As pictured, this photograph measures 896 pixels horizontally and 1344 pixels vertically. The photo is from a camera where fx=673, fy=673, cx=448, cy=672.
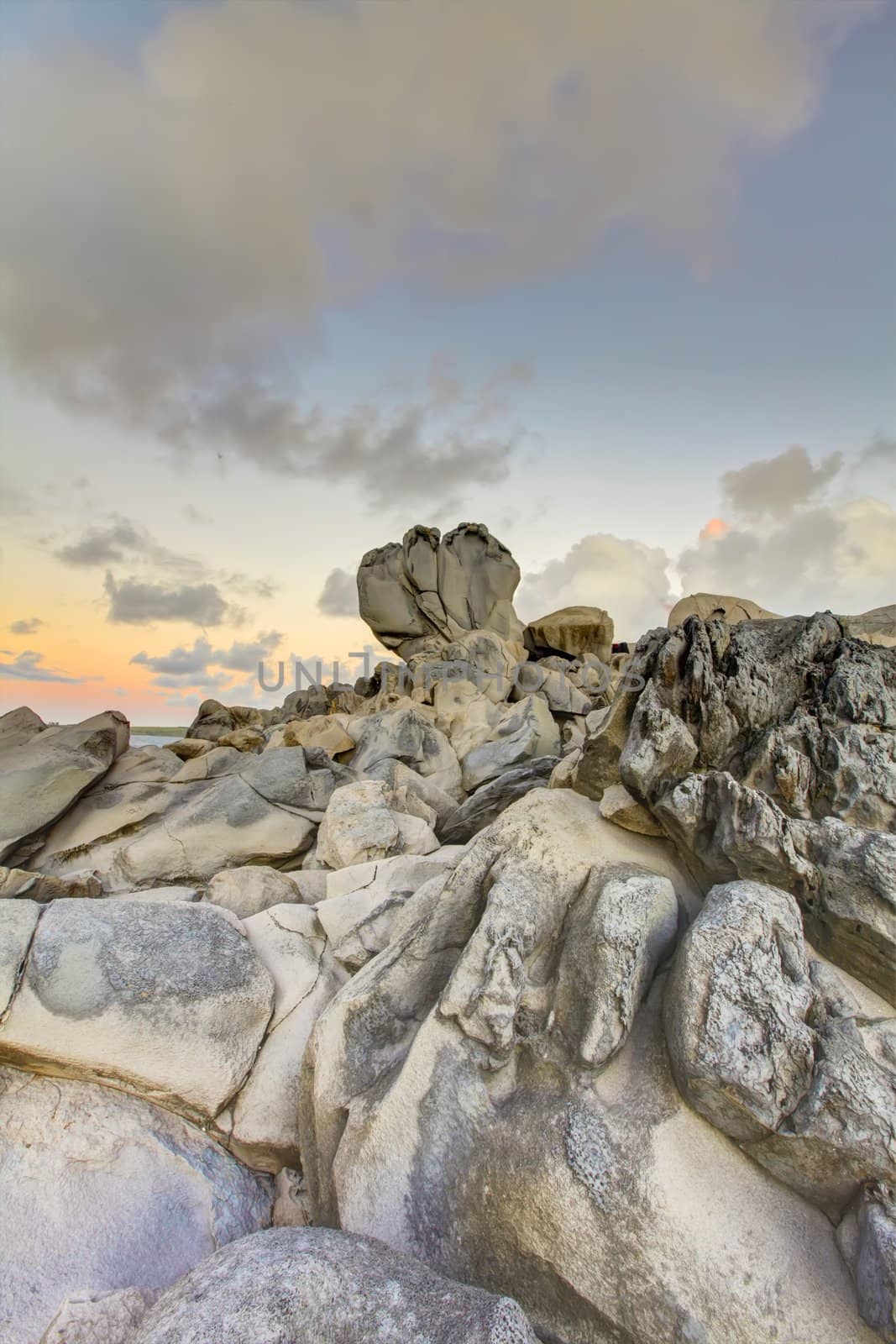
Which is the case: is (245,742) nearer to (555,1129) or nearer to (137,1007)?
(137,1007)

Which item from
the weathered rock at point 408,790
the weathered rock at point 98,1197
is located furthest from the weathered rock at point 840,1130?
the weathered rock at point 408,790

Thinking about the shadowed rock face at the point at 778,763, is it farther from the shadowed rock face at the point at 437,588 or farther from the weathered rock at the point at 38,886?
the shadowed rock face at the point at 437,588

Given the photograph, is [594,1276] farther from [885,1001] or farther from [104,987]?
[104,987]

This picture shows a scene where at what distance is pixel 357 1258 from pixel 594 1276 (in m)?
0.77

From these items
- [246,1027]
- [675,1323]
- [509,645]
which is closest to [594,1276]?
[675,1323]

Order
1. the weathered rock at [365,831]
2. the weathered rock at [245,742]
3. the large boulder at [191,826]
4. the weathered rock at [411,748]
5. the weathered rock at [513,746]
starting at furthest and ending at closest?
the weathered rock at [245,742], the weathered rock at [411,748], the weathered rock at [513,746], the large boulder at [191,826], the weathered rock at [365,831]

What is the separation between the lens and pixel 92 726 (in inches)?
283

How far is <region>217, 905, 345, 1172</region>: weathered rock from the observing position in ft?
10.2

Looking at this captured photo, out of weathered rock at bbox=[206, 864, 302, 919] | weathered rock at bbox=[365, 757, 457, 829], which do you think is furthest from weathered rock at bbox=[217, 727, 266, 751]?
weathered rock at bbox=[206, 864, 302, 919]

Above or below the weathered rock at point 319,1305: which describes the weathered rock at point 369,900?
above

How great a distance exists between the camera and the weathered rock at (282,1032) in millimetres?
3123

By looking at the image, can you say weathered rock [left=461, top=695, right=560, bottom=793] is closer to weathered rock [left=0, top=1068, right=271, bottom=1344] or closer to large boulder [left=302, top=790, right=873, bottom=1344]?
large boulder [left=302, top=790, right=873, bottom=1344]

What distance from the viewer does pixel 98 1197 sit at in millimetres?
2777

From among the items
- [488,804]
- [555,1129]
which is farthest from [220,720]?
[555,1129]
